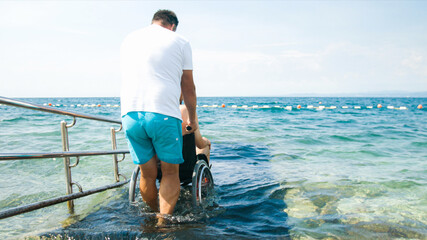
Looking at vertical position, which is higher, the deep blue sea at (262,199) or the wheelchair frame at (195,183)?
the wheelchair frame at (195,183)

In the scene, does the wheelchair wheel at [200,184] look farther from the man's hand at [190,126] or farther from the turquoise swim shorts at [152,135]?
the turquoise swim shorts at [152,135]

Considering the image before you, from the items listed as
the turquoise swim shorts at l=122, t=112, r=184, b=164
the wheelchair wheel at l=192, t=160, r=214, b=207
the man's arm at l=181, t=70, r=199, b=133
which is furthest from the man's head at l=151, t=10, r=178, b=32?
the wheelchair wheel at l=192, t=160, r=214, b=207

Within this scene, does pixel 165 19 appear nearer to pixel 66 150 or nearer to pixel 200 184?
pixel 200 184

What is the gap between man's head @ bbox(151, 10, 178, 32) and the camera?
2363mm

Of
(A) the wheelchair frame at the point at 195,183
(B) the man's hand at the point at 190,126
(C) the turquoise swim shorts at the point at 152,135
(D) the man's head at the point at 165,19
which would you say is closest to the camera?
(C) the turquoise swim shorts at the point at 152,135

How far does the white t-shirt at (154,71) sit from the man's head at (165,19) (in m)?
0.11

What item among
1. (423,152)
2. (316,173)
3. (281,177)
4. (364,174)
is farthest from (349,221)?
(423,152)

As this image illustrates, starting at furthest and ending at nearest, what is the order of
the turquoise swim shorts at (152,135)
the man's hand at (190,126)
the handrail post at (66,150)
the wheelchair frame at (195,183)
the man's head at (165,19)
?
the handrail post at (66,150) → the wheelchair frame at (195,183) → the man's hand at (190,126) → the man's head at (165,19) → the turquoise swim shorts at (152,135)

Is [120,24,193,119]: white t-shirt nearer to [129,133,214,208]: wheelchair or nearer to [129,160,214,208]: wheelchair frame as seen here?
[129,133,214,208]: wheelchair

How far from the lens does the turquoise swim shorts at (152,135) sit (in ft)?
7.06

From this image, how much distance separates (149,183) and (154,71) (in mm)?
1022

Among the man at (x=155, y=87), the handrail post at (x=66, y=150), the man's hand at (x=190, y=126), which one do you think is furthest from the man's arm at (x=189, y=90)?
the handrail post at (x=66, y=150)

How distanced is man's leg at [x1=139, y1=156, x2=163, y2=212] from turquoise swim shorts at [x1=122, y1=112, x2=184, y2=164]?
9 centimetres

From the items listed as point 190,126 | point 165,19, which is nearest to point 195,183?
point 190,126
